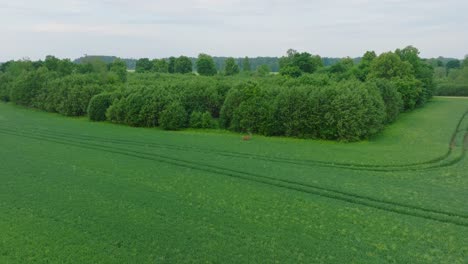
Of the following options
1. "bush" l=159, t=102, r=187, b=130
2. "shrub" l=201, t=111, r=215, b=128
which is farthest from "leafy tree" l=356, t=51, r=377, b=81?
"bush" l=159, t=102, r=187, b=130

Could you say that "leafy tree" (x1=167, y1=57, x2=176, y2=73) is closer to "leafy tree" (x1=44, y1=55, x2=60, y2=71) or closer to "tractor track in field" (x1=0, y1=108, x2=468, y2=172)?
"leafy tree" (x1=44, y1=55, x2=60, y2=71)

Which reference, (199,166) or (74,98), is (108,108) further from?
(199,166)

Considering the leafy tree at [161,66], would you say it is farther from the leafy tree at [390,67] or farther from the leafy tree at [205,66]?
the leafy tree at [390,67]

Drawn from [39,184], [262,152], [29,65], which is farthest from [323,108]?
[29,65]

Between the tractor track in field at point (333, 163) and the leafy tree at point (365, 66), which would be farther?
the leafy tree at point (365, 66)

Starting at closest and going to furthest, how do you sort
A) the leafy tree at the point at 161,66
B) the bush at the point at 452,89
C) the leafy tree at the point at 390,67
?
the leafy tree at the point at 390,67, the bush at the point at 452,89, the leafy tree at the point at 161,66

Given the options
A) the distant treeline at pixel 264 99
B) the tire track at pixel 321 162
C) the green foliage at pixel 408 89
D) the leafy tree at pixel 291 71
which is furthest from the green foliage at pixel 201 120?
the green foliage at pixel 408 89

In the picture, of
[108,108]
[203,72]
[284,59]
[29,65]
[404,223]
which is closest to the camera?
[404,223]
